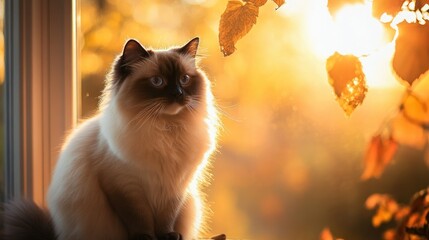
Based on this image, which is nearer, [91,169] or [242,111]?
[91,169]

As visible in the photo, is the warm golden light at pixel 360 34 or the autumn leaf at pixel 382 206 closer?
the warm golden light at pixel 360 34

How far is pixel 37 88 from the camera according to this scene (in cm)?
149

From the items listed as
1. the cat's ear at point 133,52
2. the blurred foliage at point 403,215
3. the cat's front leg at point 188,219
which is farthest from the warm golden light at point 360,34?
the cat's front leg at point 188,219

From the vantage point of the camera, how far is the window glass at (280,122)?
4.57ft

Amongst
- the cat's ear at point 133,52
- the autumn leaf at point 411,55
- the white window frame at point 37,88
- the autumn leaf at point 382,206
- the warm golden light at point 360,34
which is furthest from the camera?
the white window frame at point 37,88

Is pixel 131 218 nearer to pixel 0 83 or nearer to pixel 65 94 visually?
pixel 65 94

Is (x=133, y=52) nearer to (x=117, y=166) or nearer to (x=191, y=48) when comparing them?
(x=191, y=48)

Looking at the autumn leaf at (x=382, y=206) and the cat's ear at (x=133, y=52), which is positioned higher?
the cat's ear at (x=133, y=52)

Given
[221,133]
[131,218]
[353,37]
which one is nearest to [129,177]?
[131,218]

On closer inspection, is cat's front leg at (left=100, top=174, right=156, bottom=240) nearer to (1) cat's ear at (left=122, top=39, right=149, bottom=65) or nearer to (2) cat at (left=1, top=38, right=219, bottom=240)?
(2) cat at (left=1, top=38, right=219, bottom=240)

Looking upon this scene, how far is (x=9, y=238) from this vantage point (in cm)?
133

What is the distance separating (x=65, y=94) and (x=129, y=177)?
1.57 feet

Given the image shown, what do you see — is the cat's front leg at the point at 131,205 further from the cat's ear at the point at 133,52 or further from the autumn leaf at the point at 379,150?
the autumn leaf at the point at 379,150

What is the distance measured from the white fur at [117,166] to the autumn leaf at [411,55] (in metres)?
0.62
